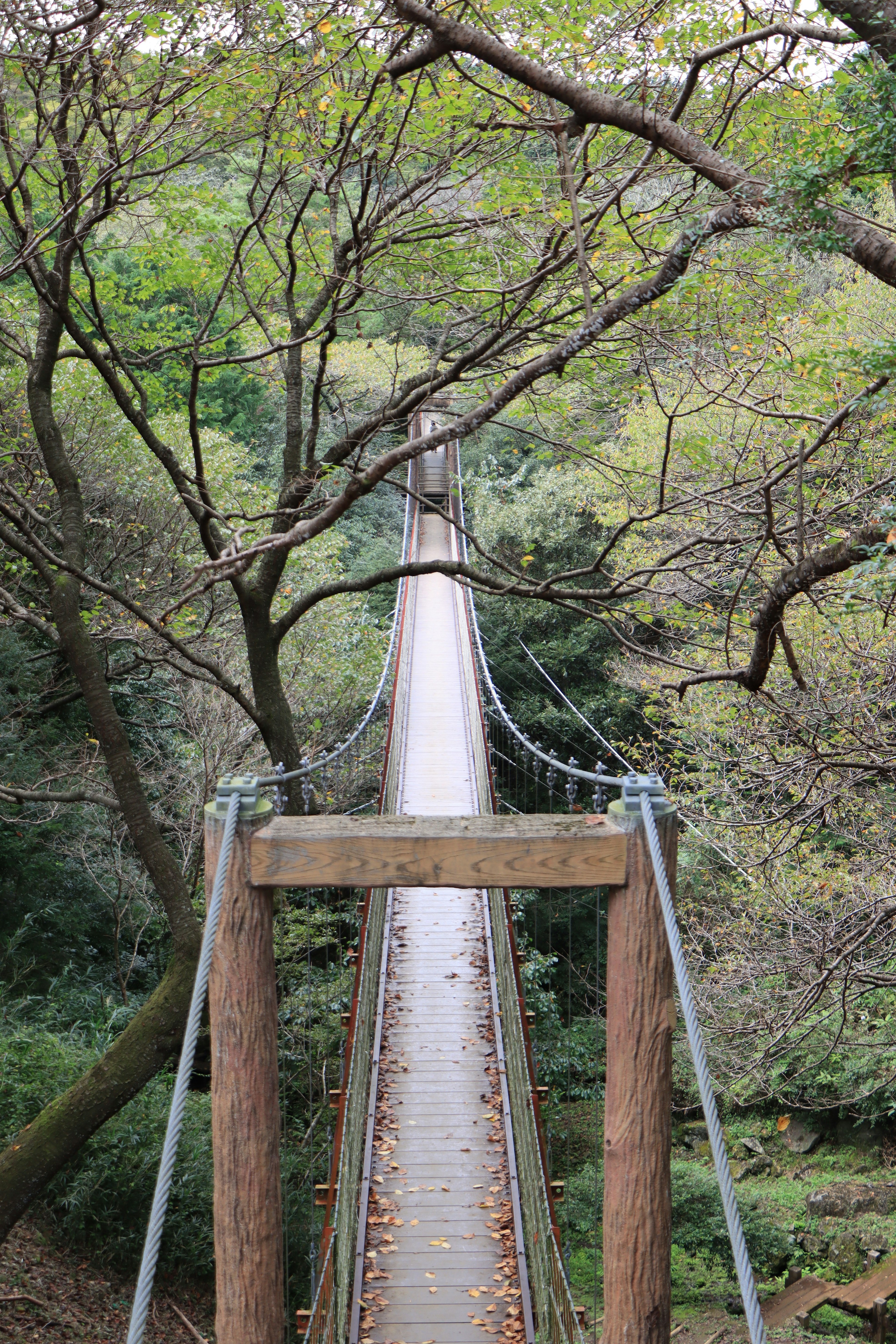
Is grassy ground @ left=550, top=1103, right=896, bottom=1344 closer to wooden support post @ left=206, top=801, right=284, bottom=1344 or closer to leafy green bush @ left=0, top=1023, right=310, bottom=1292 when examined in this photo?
leafy green bush @ left=0, top=1023, right=310, bottom=1292

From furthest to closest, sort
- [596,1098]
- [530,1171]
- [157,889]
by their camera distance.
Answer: [157,889] → [596,1098] → [530,1171]

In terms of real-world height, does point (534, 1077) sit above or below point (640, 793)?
below

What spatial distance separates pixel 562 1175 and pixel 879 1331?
256cm

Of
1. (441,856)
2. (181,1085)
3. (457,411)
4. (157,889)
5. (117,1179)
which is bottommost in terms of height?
(117,1179)

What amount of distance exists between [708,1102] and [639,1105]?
1.12ft

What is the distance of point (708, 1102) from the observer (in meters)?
1.24

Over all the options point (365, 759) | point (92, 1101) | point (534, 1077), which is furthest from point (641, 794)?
point (365, 759)

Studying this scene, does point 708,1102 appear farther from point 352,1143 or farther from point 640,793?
point 352,1143

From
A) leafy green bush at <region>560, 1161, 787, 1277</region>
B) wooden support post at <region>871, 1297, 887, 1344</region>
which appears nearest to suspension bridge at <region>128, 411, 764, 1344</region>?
leafy green bush at <region>560, 1161, 787, 1277</region>

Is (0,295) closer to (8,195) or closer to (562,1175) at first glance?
(8,195)

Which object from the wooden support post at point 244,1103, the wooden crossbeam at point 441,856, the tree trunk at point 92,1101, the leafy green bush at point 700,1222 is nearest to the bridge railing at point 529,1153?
the tree trunk at point 92,1101

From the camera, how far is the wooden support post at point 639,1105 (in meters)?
1.52

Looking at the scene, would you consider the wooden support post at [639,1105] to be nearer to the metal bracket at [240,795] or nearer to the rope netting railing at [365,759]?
the metal bracket at [240,795]

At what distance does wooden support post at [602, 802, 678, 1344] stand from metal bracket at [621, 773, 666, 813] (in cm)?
1
